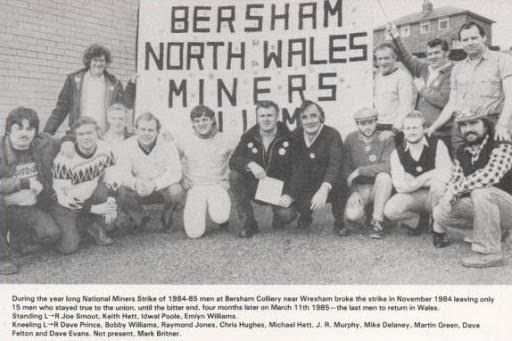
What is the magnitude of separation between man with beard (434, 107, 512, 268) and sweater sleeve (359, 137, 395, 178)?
0.31 metres

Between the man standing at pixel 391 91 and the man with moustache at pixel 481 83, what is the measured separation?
196 millimetres

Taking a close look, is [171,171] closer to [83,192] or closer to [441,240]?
[83,192]

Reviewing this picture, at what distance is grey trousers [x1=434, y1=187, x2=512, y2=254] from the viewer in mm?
2033

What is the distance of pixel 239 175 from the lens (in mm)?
2385

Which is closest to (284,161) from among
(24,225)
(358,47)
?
(358,47)

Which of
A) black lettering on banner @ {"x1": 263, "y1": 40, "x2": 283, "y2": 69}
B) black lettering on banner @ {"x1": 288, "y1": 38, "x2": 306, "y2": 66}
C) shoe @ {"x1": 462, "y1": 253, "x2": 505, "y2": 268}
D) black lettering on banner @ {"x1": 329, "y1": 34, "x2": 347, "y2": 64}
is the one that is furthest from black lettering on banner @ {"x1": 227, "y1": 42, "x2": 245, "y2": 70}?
shoe @ {"x1": 462, "y1": 253, "x2": 505, "y2": 268}

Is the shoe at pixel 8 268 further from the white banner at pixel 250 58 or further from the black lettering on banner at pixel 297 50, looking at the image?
the black lettering on banner at pixel 297 50

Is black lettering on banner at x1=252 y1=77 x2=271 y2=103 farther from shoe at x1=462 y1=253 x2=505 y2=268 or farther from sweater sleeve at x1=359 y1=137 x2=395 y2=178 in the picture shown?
shoe at x1=462 y1=253 x2=505 y2=268

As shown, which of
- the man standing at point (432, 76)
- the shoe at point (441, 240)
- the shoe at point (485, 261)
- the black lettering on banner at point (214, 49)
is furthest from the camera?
the black lettering on banner at point (214, 49)

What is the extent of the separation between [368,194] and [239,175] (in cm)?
68

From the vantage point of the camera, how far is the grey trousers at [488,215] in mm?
2033

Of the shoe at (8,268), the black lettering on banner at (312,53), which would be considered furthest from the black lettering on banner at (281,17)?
the shoe at (8,268)

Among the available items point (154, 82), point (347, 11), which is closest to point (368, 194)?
point (347, 11)

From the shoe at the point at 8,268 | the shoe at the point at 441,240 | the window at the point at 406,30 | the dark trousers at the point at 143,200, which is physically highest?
the window at the point at 406,30
